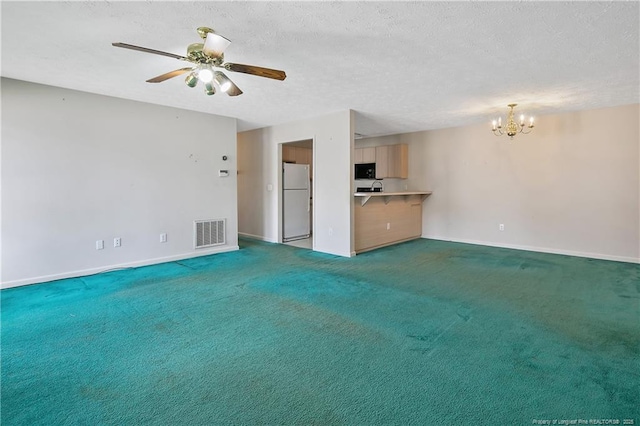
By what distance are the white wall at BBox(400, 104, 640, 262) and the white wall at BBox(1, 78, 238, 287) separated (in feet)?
14.9

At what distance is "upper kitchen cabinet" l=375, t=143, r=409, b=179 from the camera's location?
7320 millimetres

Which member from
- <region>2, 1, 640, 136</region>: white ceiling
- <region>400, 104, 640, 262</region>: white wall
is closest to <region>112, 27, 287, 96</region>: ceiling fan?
<region>2, 1, 640, 136</region>: white ceiling

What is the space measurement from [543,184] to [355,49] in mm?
4604

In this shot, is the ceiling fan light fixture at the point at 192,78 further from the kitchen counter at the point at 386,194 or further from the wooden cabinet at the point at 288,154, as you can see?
the wooden cabinet at the point at 288,154

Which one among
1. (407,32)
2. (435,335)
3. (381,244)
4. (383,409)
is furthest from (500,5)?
(381,244)

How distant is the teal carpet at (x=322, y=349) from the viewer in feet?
5.68

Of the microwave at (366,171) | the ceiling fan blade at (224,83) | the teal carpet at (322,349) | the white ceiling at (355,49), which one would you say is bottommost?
the teal carpet at (322,349)

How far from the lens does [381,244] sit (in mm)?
6246

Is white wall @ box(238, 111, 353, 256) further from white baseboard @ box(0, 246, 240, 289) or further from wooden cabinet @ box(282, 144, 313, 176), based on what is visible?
white baseboard @ box(0, 246, 240, 289)

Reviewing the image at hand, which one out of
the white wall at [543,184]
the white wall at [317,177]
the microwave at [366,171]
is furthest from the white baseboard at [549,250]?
the white wall at [317,177]

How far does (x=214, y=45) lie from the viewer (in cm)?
239

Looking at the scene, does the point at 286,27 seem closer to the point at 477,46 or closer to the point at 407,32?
the point at 407,32

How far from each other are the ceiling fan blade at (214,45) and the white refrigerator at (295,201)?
421 cm

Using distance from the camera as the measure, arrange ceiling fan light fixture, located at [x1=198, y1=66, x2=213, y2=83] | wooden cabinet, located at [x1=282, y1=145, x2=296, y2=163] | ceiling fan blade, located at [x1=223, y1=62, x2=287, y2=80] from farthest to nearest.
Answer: wooden cabinet, located at [x1=282, y1=145, x2=296, y2=163] < ceiling fan light fixture, located at [x1=198, y1=66, x2=213, y2=83] < ceiling fan blade, located at [x1=223, y1=62, x2=287, y2=80]
